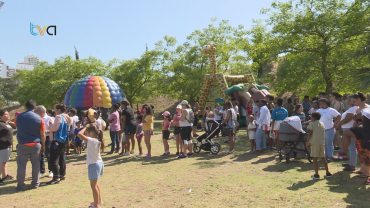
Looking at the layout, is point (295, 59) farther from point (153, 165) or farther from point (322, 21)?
point (153, 165)

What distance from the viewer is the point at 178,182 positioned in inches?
243

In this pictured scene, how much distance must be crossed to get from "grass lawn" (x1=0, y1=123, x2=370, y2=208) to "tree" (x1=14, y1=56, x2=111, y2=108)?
23214mm

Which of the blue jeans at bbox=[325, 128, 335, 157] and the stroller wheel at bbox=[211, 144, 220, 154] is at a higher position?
the blue jeans at bbox=[325, 128, 335, 157]

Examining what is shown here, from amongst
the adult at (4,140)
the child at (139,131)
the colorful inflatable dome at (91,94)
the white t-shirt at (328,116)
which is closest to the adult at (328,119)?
the white t-shirt at (328,116)

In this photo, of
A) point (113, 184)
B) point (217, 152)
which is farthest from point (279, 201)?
point (217, 152)

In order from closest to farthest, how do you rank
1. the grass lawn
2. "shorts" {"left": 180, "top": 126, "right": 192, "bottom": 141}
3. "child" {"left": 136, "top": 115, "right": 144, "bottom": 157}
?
the grass lawn, "shorts" {"left": 180, "top": 126, "right": 192, "bottom": 141}, "child" {"left": 136, "top": 115, "right": 144, "bottom": 157}

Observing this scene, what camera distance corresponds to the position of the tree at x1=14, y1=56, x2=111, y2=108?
97.0 feet

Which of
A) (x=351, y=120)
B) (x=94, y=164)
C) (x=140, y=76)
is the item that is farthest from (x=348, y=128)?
(x=140, y=76)

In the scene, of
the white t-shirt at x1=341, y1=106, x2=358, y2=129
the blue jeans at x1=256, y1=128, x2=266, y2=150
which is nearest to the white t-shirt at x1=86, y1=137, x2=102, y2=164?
the blue jeans at x1=256, y1=128, x2=266, y2=150

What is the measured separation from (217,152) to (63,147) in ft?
15.6

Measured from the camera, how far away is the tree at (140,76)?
28.9 metres

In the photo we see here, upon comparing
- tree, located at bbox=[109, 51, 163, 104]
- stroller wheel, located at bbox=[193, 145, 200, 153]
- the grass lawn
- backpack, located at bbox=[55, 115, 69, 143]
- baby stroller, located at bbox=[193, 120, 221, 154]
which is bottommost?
the grass lawn

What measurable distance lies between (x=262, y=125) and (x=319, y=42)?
28.6ft

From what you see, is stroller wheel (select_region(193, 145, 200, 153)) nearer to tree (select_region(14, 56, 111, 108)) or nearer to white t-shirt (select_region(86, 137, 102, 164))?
white t-shirt (select_region(86, 137, 102, 164))
